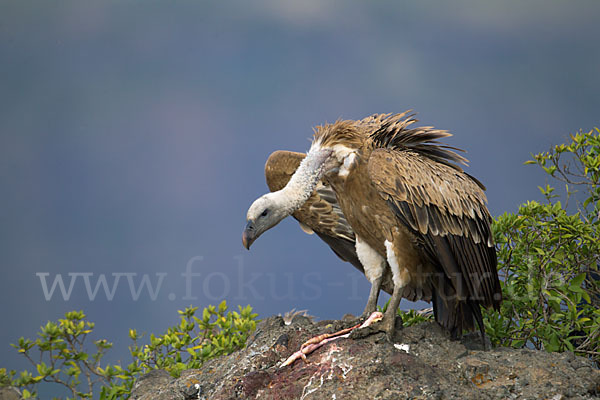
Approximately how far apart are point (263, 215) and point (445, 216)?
1.16 m

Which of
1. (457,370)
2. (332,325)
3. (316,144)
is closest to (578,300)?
(457,370)

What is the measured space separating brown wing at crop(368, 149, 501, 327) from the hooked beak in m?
0.83

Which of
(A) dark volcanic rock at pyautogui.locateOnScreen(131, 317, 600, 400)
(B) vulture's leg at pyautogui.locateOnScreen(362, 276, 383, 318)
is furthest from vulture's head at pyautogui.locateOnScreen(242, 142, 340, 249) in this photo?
(B) vulture's leg at pyautogui.locateOnScreen(362, 276, 383, 318)

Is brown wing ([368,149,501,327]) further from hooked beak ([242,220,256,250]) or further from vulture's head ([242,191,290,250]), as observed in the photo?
hooked beak ([242,220,256,250])

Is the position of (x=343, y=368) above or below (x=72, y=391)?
below

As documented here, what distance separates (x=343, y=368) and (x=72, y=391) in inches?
114

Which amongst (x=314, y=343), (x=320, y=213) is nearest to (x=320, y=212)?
(x=320, y=213)

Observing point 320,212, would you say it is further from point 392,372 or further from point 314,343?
point 392,372

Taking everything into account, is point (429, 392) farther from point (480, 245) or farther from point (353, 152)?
point (353, 152)

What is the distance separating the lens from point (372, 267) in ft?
14.1

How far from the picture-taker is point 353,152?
3977 millimetres

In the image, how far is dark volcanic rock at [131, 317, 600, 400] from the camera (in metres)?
3.14

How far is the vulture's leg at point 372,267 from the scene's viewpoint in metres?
4.25

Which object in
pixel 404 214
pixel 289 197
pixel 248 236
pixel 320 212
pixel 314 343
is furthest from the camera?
pixel 320 212
